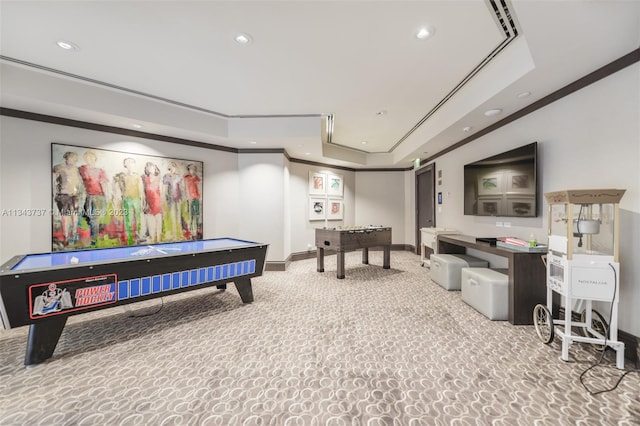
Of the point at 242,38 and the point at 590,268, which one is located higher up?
the point at 242,38

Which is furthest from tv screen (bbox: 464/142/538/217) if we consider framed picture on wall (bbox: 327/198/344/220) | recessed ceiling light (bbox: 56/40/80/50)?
recessed ceiling light (bbox: 56/40/80/50)

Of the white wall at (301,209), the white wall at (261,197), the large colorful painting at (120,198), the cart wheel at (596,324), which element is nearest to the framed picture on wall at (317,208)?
the white wall at (301,209)

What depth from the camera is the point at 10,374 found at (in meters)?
2.02

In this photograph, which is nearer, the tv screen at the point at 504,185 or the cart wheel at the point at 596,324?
the cart wheel at the point at 596,324

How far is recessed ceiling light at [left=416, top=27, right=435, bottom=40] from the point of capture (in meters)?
2.28

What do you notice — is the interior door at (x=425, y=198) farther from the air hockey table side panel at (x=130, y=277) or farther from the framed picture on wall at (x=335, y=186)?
the air hockey table side panel at (x=130, y=277)

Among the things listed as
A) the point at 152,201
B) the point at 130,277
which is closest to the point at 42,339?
the point at 130,277

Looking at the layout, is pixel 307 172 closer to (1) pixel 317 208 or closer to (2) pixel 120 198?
(1) pixel 317 208

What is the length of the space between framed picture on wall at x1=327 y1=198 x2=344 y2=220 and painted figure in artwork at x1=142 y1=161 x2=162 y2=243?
4014mm

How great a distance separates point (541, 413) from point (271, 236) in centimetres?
460

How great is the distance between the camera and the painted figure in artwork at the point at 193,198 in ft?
15.6

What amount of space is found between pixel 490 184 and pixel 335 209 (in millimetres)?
3930

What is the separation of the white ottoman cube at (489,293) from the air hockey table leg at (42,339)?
14.4 feet

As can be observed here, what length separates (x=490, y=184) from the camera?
3.96 m
